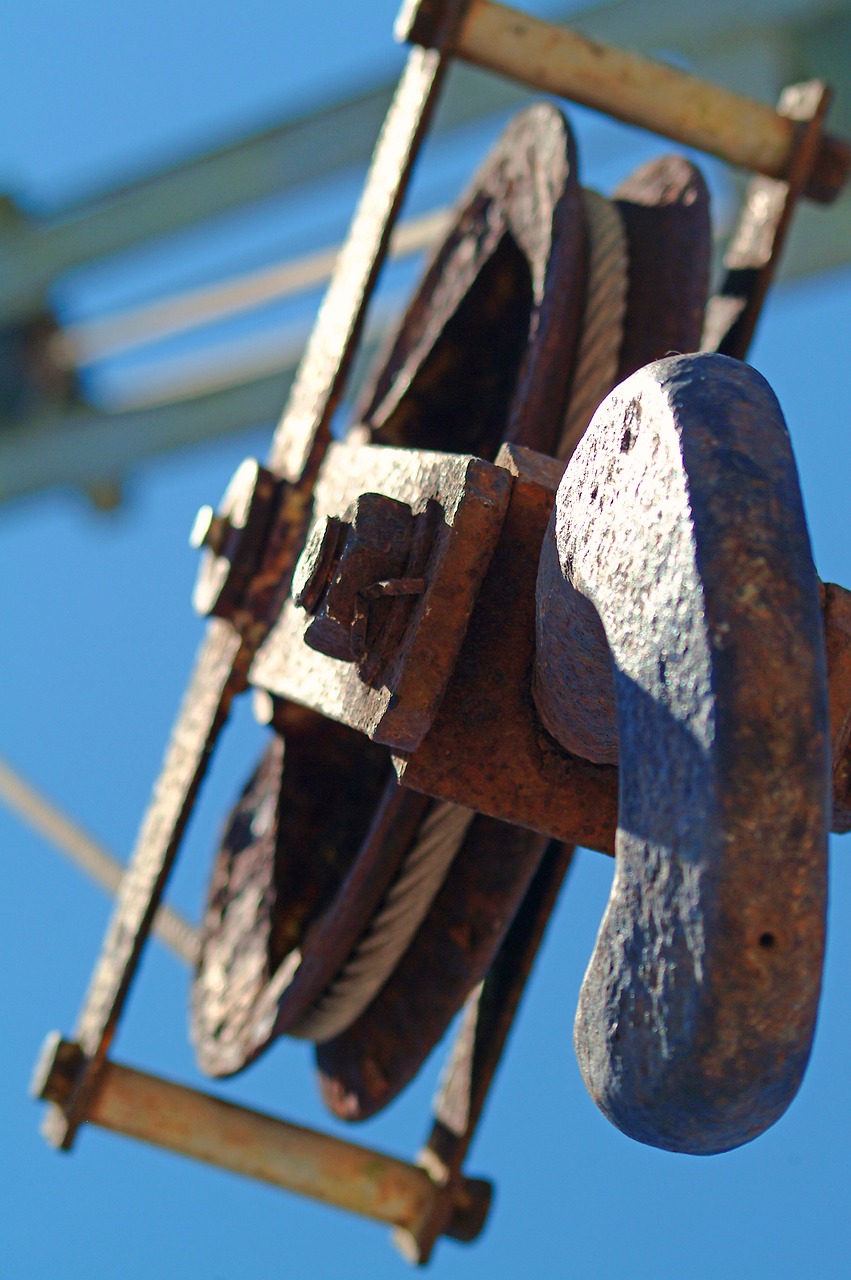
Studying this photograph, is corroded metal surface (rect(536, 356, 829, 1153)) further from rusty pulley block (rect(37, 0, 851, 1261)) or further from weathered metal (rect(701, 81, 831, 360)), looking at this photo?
weathered metal (rect(701, 81, 831, 360))

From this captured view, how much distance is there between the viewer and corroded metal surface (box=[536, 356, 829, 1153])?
2.43 ft

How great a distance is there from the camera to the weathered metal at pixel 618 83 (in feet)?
5.62

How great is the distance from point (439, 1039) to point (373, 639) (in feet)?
1.77

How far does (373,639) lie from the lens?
3.65ft

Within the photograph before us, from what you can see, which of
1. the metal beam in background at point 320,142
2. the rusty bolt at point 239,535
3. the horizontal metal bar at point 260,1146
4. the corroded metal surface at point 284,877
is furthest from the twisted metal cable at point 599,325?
the metal beam in background at point 320,142

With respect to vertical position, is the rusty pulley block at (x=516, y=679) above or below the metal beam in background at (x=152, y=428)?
below

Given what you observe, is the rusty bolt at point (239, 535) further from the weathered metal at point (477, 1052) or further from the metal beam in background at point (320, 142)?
the metal beam in background at point (320, 142)

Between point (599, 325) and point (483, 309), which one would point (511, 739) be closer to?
point (599, 325)

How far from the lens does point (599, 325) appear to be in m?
1.46

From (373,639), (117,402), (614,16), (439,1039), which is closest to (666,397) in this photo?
(373,639)

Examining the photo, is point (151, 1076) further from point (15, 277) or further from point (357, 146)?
point (15, 277)

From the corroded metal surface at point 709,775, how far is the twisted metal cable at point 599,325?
0.53m

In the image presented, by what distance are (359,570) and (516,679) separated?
133 millimetres

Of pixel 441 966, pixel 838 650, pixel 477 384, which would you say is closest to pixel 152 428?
pixel 477 384
